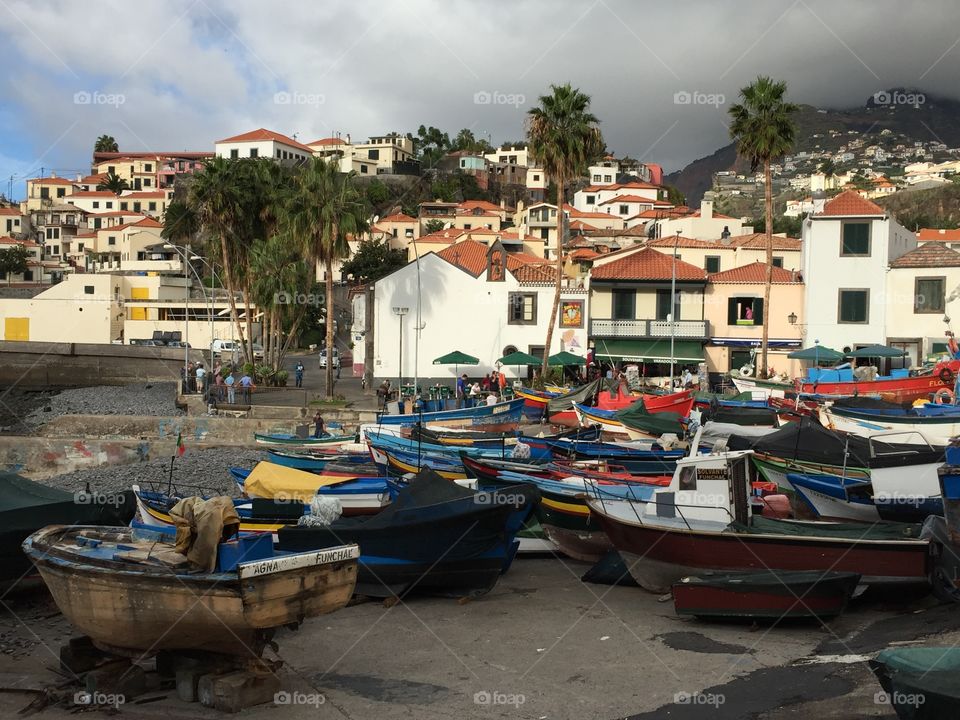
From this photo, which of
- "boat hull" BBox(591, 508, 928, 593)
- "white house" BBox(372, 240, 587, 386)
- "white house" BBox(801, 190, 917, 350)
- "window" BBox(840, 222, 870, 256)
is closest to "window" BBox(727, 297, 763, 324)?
"white house" BBox(801, 190, 917, 350)

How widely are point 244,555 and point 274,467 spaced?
915 centimetres

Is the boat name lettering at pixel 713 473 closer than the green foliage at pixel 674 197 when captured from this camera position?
Yes

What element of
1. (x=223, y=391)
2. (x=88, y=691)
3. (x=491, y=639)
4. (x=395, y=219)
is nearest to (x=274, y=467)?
(x=491, y=639)

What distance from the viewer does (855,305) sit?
49.8 m

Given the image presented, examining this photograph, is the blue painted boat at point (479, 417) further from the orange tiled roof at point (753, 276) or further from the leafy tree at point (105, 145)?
the leafy tree at point (105, 145)

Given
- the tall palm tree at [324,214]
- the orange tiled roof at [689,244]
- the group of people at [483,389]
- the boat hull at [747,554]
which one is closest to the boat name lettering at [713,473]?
the boat hull at [747,554]

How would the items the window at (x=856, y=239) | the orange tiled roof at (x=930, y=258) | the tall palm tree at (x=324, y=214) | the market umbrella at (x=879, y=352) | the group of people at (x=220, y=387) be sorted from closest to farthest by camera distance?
1. the group of people at (x=220, y=387)
2. the tall palm tree at (x=324, y=214)
3. the market umbrella at (x=879, y=352)
4. the orange tiled roof at (x=930, y=258)
5. the window at (x=856, y=239)

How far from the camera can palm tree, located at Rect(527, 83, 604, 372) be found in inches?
1842

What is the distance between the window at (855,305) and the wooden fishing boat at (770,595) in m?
37.5

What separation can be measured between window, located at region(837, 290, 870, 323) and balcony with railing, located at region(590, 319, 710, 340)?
22.0ft

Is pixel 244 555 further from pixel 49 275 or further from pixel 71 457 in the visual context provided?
pixel 49 275

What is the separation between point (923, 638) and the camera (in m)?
13.6

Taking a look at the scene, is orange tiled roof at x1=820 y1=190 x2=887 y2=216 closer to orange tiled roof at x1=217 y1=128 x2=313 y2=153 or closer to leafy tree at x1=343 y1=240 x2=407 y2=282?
leafy tree at x1=343 y1=240 x2=407 y2=282

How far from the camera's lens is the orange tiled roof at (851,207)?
164 ft
